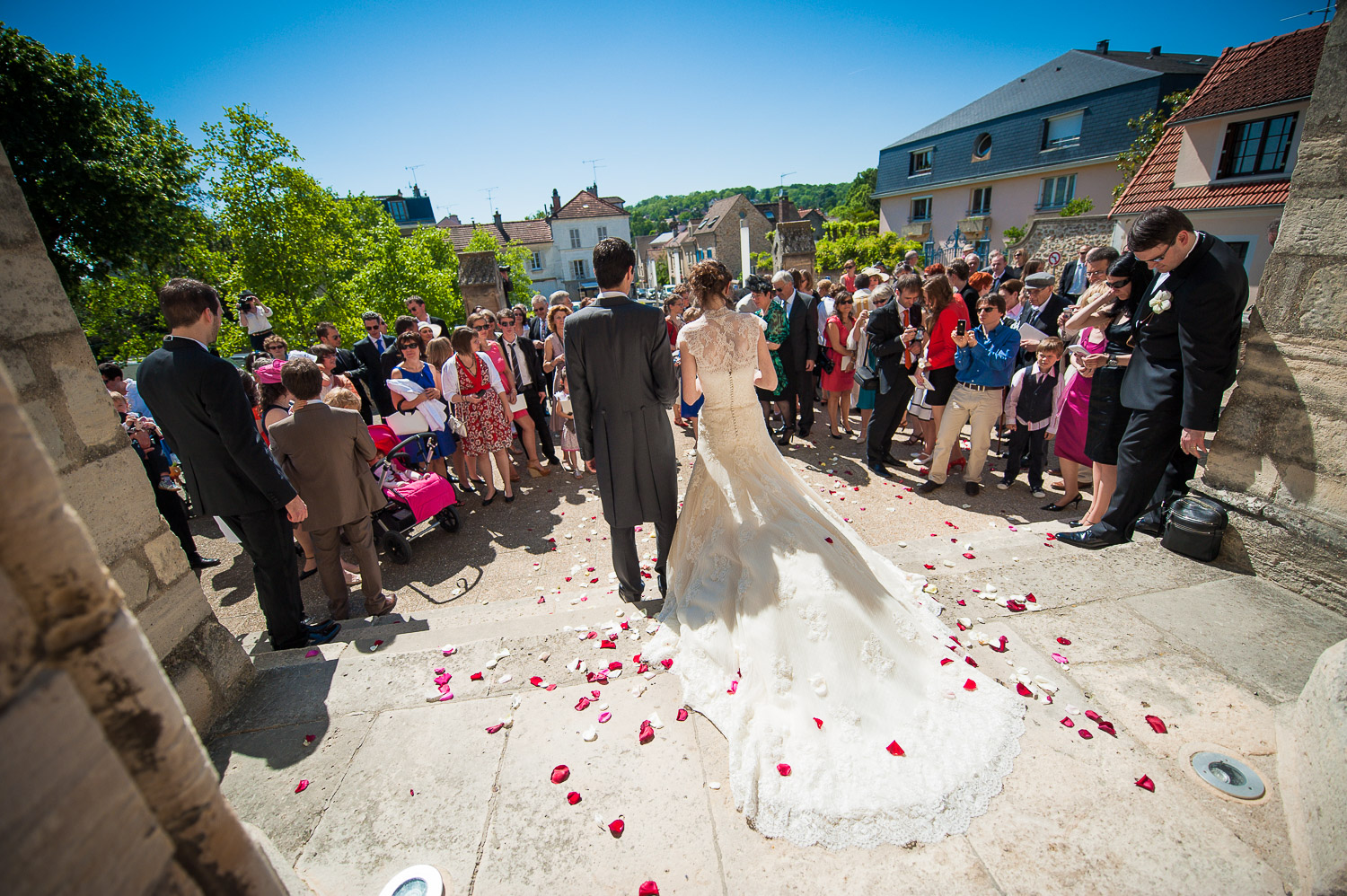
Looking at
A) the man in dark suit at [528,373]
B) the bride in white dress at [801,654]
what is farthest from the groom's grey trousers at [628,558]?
the man in dark suit at [528,373]

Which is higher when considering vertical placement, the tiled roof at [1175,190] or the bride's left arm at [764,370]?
the tiled roof at [1175,190]

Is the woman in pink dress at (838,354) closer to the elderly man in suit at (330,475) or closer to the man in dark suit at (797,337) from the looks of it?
the man in dark suit at (797,337)

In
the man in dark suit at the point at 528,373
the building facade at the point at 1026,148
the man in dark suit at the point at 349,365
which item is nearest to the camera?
the man in dark suit at the point at 528,373

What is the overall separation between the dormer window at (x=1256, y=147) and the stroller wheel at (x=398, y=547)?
78.0 feet

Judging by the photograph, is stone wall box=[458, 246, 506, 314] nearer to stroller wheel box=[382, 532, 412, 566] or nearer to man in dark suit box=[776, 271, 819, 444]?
man in dark suit box=[776, 271, 819, 444]

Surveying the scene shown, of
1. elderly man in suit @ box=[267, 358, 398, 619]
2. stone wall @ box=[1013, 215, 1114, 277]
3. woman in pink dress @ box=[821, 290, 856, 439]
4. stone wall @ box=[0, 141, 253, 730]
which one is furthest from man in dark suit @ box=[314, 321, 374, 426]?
stone wall @ box=[1013, 215, 1114, 277]

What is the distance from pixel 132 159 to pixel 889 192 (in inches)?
1466

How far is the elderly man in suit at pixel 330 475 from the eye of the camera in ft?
12.9

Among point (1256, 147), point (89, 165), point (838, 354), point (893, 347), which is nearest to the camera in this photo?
point (893, 347)

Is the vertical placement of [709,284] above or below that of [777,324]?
above

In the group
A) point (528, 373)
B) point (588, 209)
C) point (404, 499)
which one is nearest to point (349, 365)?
point (528, 373)

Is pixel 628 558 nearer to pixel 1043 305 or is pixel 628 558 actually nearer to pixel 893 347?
pixel 893 347

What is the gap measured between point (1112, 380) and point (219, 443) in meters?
6.51

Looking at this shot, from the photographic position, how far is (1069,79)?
27.1m
